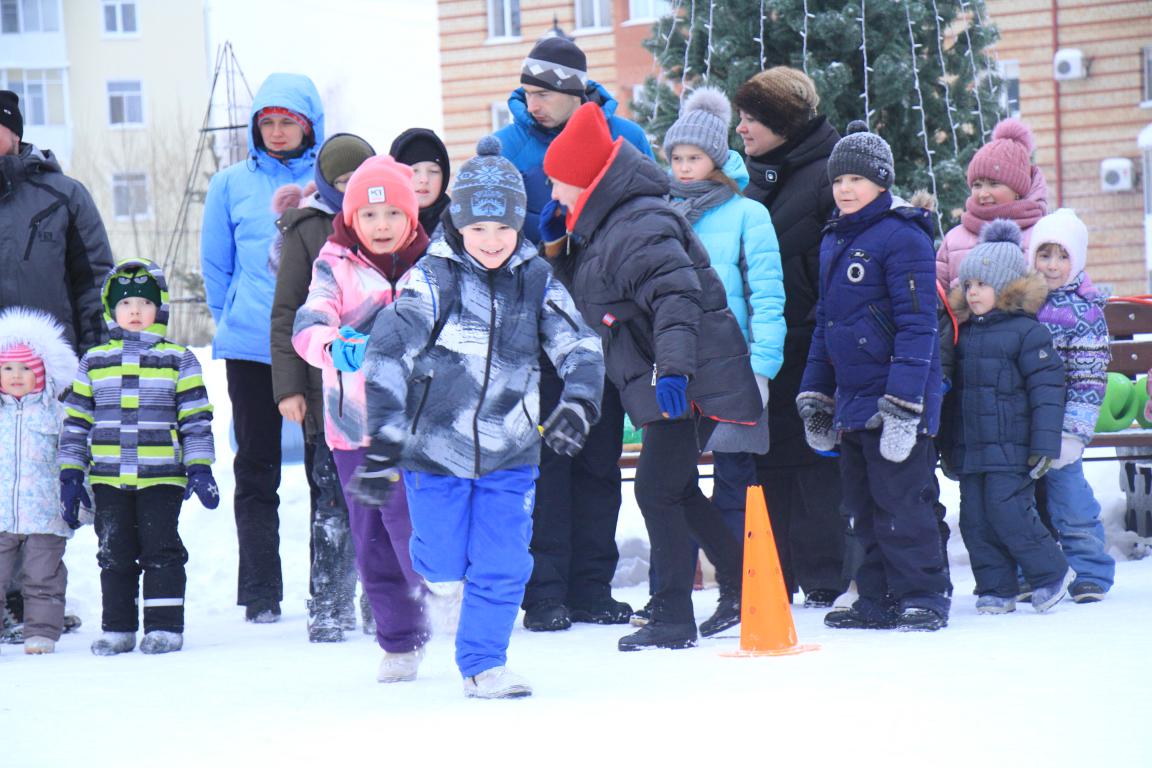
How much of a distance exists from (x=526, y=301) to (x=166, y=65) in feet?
142

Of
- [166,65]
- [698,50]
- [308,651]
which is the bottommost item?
[308,651]

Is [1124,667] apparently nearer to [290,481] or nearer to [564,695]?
[564,695]

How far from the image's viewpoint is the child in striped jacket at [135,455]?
259 inches

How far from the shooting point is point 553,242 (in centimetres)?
643

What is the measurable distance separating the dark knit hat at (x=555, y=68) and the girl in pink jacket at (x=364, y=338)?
1.12 metres

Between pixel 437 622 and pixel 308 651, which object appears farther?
pixel 308 651

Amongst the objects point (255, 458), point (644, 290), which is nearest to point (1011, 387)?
point (644, 290)

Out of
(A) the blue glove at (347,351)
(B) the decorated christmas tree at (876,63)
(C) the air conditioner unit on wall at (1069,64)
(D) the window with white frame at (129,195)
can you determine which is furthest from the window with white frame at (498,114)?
(A) the blue glove at (347,351)

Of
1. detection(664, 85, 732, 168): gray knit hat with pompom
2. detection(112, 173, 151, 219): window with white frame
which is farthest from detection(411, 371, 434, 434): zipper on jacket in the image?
detection(112, 173, 151, 219): window with white frame

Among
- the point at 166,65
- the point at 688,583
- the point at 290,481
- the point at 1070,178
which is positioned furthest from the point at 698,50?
the point at 166,65

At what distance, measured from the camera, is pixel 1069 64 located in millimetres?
24297

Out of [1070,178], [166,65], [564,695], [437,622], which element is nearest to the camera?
[564,695]

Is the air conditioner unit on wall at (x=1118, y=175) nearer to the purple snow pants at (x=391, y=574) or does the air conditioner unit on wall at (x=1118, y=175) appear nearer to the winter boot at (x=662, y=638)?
the winter boot at (x=662, y=638)

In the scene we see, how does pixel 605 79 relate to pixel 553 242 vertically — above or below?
above
